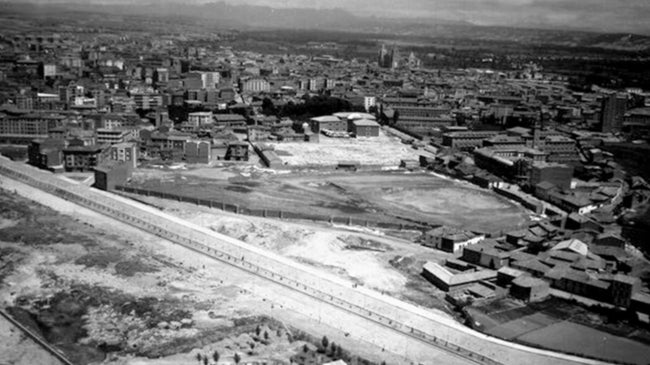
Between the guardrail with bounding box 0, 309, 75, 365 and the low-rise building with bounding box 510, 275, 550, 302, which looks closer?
the guardrail with bounding box 0, 309, 75, 365

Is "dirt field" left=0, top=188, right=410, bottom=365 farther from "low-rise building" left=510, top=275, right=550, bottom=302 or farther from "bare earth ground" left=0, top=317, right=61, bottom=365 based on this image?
"low-rise building" left=510, top=275, right=550, bottom=302

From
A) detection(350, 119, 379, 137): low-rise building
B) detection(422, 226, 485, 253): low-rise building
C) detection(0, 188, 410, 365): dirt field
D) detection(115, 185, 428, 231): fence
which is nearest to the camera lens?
detection(0, 188, 410, 365): dirt field

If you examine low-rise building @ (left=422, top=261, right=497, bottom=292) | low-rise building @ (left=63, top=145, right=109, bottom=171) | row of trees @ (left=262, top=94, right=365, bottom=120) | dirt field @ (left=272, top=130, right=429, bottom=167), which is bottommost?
low-rise building @ (left=422, top=261, right=497, bottom=292)

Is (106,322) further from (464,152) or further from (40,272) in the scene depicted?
(464,152)

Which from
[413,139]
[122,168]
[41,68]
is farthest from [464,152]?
[41,68]

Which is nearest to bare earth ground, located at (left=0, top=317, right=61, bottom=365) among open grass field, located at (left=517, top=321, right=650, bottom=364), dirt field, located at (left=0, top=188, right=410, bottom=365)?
dirt field, located at (left=0, top=188, right=410, bottom=365)

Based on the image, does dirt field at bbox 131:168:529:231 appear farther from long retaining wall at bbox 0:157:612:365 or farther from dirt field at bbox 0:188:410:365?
dirt field at bbox 0:188:410:365

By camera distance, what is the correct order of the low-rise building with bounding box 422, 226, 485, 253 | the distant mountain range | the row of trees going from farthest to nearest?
1. the distant mountain range
2. the row of trees
3. the low-rise building with bounding box 422, 226, 485, 253

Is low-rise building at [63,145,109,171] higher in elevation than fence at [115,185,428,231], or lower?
higher
